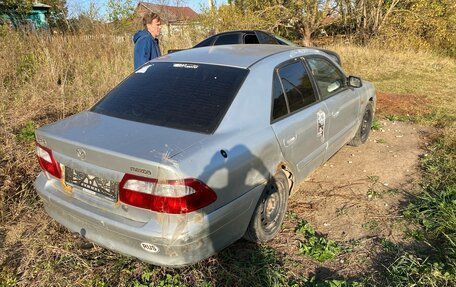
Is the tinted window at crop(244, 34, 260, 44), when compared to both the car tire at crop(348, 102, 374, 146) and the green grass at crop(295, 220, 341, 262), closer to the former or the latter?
the car tire at crop(348, 102, 374, 146)

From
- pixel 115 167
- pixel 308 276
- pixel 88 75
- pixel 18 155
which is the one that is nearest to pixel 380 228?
pixel 308 276

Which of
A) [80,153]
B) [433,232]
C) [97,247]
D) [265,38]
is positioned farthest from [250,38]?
[80,153]

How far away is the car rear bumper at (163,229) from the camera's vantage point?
2213mm

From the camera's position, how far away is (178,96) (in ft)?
9.47

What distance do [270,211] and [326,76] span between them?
1.75 metres

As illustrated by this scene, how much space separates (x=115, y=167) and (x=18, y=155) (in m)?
2.54

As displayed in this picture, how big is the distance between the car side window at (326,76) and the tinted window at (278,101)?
75cm

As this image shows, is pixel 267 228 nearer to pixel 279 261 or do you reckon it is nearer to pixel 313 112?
pixel 279 261

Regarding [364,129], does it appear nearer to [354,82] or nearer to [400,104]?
[354,82]

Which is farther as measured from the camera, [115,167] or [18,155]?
[18,155]

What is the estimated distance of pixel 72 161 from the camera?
98.8 inches

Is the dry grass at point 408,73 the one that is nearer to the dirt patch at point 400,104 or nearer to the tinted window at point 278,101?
the dirt patch at point 400,104

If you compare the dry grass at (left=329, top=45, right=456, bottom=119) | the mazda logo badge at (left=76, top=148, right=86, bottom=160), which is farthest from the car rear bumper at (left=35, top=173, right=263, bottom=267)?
the dry grass at (left=329, top=45, right=456, bottom=119)

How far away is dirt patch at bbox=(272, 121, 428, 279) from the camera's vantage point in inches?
116
